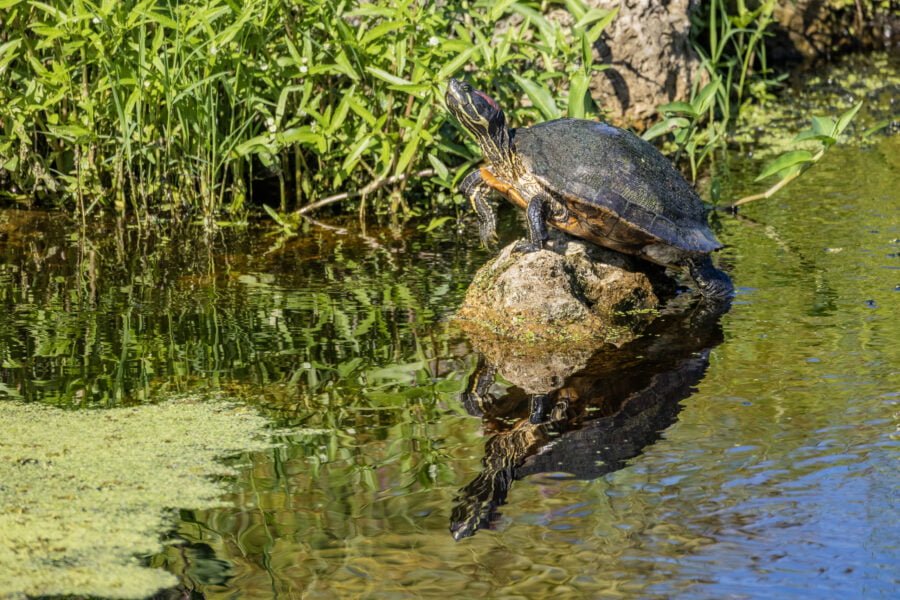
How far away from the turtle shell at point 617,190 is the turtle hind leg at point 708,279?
81 mm

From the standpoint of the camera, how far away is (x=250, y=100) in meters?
6.26

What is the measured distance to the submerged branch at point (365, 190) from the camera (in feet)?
21.9

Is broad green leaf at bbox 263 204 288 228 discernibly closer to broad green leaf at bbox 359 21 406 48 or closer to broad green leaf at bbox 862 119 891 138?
broad green leaf at bbox 359 21 406 48

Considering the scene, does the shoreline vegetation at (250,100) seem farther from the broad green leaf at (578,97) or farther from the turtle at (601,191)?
the turtle at (601,191)

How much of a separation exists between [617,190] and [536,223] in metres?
0.40

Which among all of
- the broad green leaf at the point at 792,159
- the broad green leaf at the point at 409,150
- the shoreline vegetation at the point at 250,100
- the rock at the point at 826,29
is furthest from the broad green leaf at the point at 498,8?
the rock at the point at 826,29

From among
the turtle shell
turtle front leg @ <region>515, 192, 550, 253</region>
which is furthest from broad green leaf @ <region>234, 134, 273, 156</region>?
turtle front leg @ <region>515, 192, 550, 253</region>

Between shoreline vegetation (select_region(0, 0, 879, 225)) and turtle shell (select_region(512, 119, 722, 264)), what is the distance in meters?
0.88

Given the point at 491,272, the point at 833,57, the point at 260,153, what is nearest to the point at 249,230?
the point at 260,153

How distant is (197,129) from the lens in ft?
20.5

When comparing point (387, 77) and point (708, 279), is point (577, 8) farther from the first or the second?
point (708, 279)

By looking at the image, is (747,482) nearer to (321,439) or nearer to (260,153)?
(321,439)

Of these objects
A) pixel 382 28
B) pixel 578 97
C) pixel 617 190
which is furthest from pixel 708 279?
pixel 382 28

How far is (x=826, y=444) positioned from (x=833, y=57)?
8751mm
